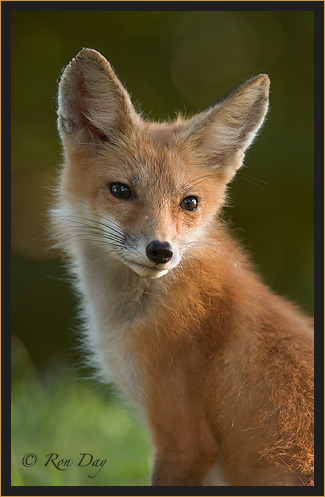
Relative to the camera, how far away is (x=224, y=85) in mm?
8398

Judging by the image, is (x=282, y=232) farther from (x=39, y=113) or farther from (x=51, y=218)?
(x=51, y=218)

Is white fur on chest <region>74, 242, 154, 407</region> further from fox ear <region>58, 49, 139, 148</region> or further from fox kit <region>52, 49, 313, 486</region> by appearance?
fox ear <region>58, 49, 139, 148</region>

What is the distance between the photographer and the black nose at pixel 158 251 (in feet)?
12.2

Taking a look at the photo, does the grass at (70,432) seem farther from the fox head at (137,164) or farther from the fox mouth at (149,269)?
the fox head at (137,164)

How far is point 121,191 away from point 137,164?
223 millimetres

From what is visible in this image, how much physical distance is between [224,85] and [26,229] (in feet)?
10.6

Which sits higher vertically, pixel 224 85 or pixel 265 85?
Answer: pixel 224 85

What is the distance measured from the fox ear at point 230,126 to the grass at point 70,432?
Answer: 194cm

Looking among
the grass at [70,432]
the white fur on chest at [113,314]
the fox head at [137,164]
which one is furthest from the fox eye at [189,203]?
the grass at [70,432]

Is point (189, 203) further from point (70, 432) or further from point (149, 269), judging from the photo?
point (70, 432)

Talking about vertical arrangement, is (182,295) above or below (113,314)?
above

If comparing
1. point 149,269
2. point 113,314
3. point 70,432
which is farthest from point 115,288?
point 70,432

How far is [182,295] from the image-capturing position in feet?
14.0

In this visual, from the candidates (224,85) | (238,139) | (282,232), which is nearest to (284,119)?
(224,85)
